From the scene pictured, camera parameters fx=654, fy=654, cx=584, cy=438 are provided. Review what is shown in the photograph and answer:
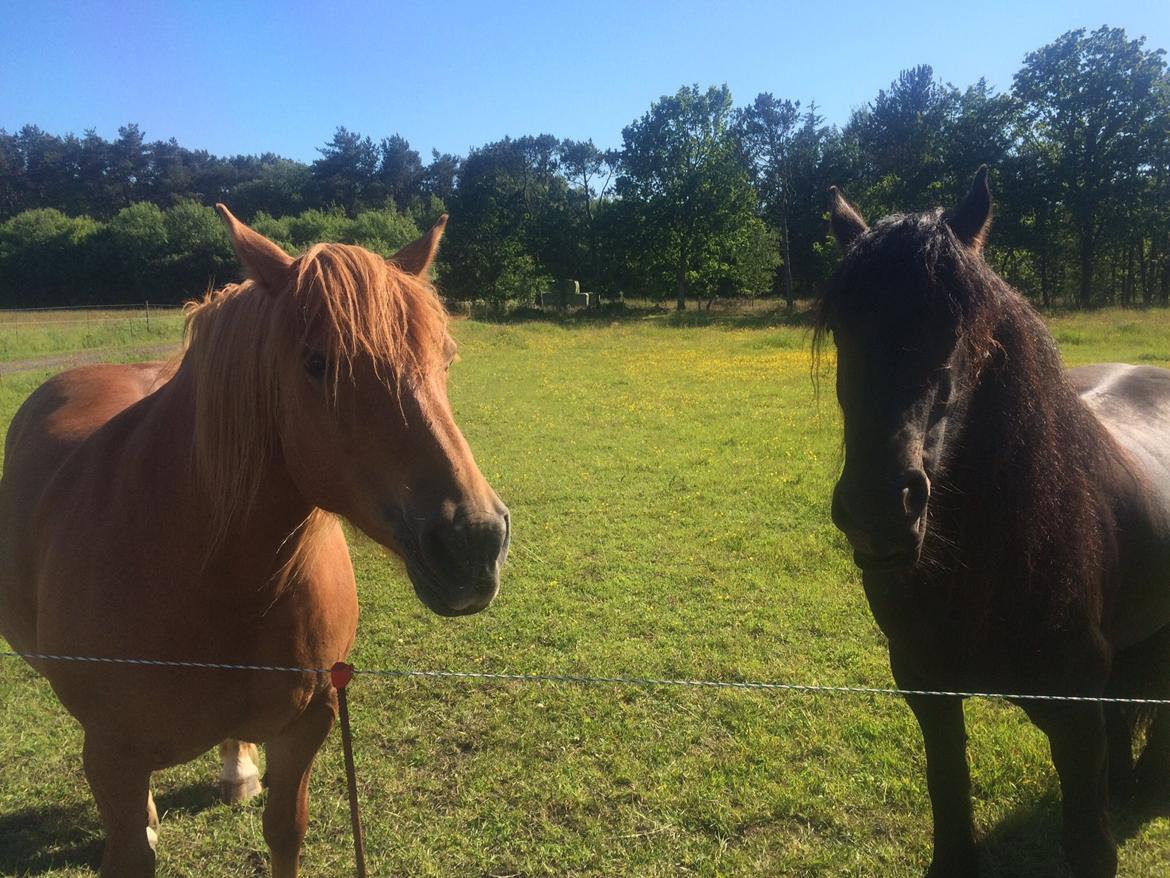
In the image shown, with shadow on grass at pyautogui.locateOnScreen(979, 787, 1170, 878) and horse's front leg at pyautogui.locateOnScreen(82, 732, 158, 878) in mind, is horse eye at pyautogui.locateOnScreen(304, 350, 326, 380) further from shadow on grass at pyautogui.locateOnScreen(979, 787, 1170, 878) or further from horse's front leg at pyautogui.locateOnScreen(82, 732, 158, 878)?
shadow on grass at pyautogui.locateOnScreen(979, 787, 1170, 878)

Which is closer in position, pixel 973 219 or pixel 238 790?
pixel 973 219

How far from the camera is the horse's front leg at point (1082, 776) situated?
82.1 inches

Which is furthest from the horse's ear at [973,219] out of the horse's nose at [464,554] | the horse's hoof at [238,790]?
the horse's hoof at [238,790]

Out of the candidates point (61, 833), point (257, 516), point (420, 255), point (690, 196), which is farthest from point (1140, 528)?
point (690, 196)

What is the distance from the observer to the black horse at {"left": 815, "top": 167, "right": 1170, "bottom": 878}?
176 cm

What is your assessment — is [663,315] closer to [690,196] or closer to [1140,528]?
[690,196]

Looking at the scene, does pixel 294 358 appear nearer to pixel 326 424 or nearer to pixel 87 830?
pixel 326 424

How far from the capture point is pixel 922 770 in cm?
319

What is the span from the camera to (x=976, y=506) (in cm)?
202

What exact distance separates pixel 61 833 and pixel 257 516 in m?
2.40

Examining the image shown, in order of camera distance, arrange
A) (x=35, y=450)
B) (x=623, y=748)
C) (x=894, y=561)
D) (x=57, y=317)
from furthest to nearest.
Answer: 1. (x=57, y=317)
2. (x=623, y=748)
3. (x=35, y=450)
4. (x=894, y=561)

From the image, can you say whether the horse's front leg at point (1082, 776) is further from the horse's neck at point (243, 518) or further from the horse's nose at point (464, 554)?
the horse's neck at point (243, 518)

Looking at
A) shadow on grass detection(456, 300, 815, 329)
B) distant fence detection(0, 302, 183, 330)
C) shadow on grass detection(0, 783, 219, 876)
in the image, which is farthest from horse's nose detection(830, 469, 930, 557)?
shadow on grass detection(456, 300, 815, 329)

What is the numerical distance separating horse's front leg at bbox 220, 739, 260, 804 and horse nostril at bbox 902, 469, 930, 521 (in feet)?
9.95
